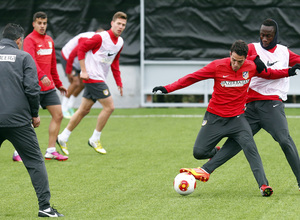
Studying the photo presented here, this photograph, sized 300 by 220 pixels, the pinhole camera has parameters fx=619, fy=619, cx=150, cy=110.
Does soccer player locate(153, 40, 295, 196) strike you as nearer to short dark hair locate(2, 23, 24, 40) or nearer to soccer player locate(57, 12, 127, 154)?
short dark hair locate(2, 23, 24, 40)

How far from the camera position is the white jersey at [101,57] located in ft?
→ 34.0

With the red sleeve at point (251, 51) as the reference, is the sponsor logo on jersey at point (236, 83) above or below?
below

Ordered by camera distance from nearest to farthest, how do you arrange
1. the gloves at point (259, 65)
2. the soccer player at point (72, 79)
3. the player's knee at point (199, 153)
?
the gloves at point (259, 65) → the player's knee at point (199, 153) → the soccer player at point (72, 79)

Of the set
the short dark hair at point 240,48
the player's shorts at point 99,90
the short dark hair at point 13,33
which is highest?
the short dark hair at point 13,33

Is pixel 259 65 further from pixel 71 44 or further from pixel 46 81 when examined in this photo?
pixel 71 44

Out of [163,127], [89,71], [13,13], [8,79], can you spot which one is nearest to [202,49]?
[163,127]

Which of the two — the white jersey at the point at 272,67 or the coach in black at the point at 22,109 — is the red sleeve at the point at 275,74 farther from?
the coach in black at the point at 22,109

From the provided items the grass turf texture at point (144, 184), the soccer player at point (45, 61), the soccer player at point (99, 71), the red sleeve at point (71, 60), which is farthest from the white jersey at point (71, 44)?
the soccer player at point (45, 61)

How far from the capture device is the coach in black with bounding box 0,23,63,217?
589cm

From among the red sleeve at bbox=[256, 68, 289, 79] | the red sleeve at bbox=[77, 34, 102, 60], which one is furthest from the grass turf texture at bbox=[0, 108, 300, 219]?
the red sleeve at bbox=[77, 34, 102, 60]

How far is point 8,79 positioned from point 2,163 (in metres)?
3.82

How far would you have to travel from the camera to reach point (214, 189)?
24.2 feet

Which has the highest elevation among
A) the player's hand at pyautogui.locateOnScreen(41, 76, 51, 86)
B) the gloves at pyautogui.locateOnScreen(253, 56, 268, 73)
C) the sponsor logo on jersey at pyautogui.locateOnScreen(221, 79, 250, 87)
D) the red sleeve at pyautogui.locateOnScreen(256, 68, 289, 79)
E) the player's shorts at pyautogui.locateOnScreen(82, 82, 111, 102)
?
the gloves at pyautogui.locateOnScreen(253, 56, 268, 73)

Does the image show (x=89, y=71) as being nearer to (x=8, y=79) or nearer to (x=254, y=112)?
(x=254, y=112)
